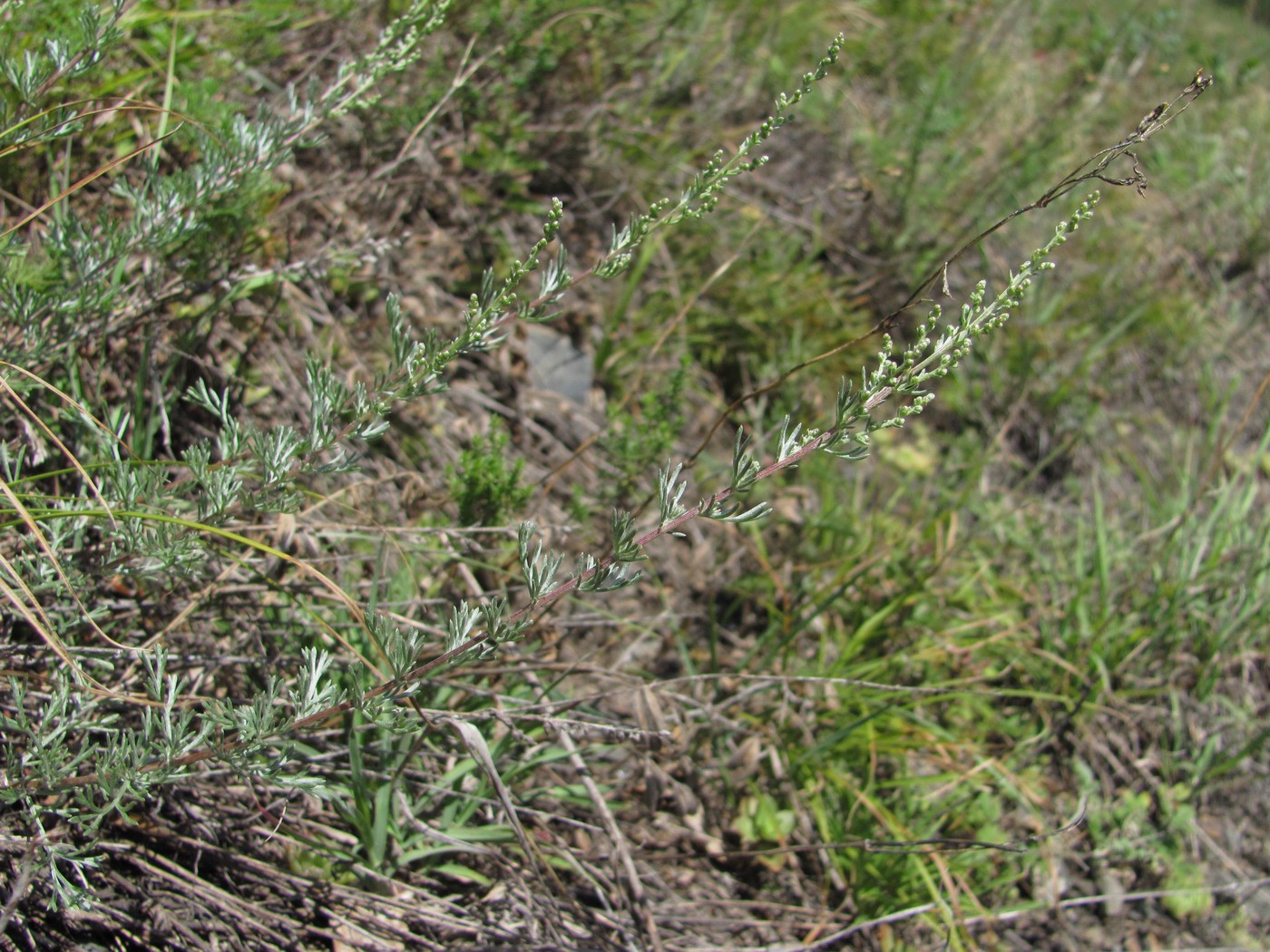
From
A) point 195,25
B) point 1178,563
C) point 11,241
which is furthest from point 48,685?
point 1178,563

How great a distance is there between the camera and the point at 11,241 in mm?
1859

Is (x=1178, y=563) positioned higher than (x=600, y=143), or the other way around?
(x=600, y=143)

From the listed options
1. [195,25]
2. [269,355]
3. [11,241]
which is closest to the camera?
[11,241]

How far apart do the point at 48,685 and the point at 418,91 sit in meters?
2.33

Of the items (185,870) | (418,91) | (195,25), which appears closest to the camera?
(185,870)

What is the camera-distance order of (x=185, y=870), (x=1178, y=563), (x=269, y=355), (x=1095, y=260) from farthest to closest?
(x=1095, y=260) → (x=1178, y=563) → (x=269, y=355) → (x=185, y=870)

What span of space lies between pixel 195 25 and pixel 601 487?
1.94m

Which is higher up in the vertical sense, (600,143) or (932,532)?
(600,143)

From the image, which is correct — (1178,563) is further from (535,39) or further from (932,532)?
(535,39)

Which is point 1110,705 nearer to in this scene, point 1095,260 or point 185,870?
point 1095,260

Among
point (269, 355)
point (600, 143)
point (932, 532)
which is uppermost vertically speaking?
point (600, 143)

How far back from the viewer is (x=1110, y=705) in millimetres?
3326

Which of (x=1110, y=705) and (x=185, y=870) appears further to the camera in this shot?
(x=1110, y=705)

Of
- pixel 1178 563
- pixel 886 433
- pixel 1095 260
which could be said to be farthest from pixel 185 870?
pixel 1095 260
